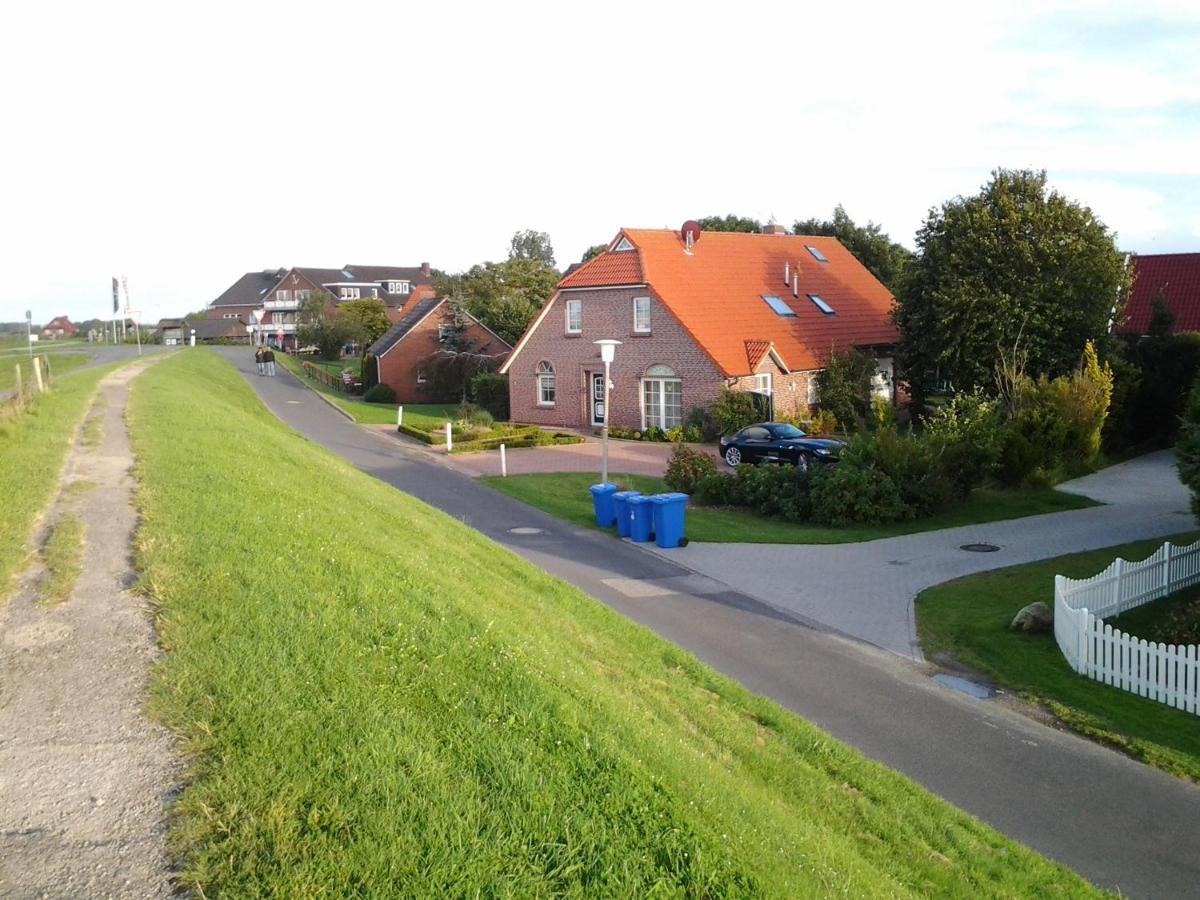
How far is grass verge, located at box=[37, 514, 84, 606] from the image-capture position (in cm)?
790

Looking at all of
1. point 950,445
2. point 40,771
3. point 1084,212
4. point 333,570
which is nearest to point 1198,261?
point 1084,212

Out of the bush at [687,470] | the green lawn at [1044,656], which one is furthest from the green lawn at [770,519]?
the green lawn at [1044,656]

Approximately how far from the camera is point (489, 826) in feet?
15.9

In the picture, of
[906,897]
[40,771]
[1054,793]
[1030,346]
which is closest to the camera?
[40,771]

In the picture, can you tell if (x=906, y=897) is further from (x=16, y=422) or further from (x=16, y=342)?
(x=16, y=342)

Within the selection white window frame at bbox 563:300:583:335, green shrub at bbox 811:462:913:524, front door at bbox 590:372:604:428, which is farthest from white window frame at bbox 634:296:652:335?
green shrub at bbox 811:462:913:524

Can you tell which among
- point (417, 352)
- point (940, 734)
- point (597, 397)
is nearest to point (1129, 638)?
point (940, 734)

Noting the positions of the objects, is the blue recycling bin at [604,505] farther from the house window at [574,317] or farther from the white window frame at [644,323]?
the house window at [574,317]

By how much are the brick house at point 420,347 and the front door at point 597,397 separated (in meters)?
16.0

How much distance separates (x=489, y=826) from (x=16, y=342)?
147ft

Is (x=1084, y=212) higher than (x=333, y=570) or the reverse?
higher

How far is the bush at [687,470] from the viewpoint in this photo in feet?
78.6

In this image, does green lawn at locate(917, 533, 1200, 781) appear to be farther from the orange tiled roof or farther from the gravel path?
the orange tiled roof

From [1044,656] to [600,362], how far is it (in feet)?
88.9
